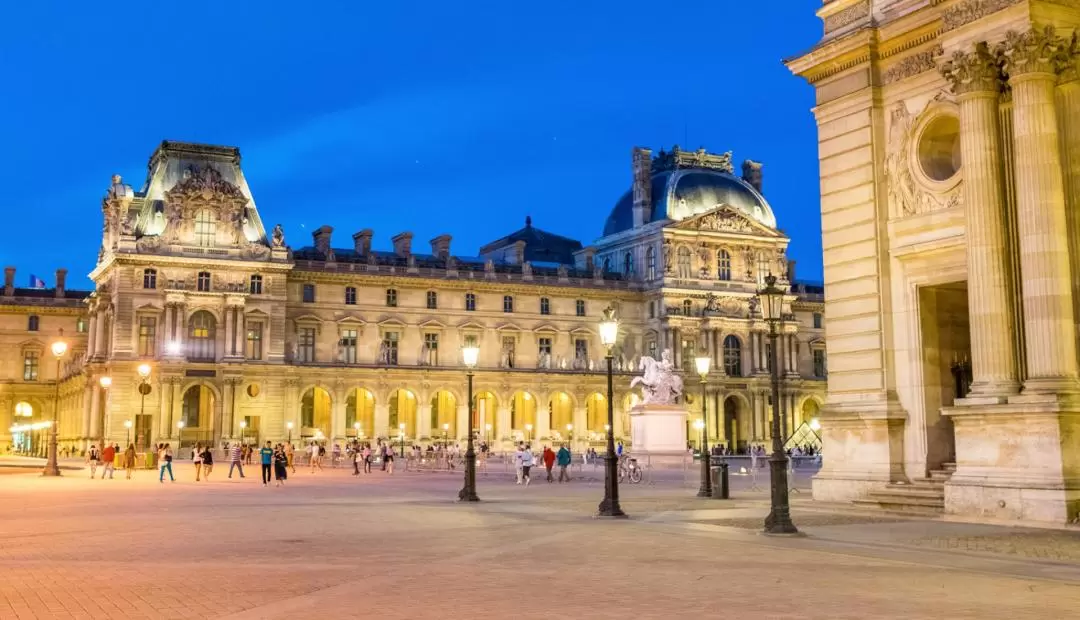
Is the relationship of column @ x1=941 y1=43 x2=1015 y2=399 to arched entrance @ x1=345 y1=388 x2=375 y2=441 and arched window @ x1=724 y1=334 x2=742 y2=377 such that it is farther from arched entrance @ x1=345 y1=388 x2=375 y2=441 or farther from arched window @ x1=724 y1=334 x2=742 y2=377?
arched window @ x1=724 y1=334 x2=742 y2=377

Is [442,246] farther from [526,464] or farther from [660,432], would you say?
[526,464]

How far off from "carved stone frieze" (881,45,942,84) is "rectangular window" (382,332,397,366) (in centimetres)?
6923

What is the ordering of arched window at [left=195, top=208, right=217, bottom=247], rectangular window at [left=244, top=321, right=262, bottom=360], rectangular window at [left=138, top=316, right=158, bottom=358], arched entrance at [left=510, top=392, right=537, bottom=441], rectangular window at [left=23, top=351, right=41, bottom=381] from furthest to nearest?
1. rectangular window at [left=23, top=351, right=41, bottom=381]
2. arched entrance at [left=510, top=392, right=537, bottom=441]
3. rectangular window at [left=244, top=321, right=262, bottom=360]
4. arched window at [left=195, top=208, right=217, bottom=247]
5. rectangular window at [left=138, top=316, right=158, bottom=358]

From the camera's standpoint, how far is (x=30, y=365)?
103062 millimetres

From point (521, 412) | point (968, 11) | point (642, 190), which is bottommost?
point (521, 412)

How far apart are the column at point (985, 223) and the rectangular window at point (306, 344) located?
2793 inches

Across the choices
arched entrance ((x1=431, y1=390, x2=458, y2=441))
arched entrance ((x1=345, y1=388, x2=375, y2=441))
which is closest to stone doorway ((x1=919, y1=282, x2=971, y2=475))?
arched entrance ((x1=431, y1=390, x2=458, y2=441))

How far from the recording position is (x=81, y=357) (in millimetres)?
97438

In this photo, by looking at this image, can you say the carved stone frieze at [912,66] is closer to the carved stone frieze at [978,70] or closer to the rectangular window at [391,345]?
the carved stone frieze at [978,70]

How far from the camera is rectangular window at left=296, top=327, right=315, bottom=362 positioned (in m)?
87.1

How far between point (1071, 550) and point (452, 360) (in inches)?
3060

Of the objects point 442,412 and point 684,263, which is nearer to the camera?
point 684,263

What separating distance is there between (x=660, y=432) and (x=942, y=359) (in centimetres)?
2965

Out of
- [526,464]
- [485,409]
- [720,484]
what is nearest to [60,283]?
[485,409]
